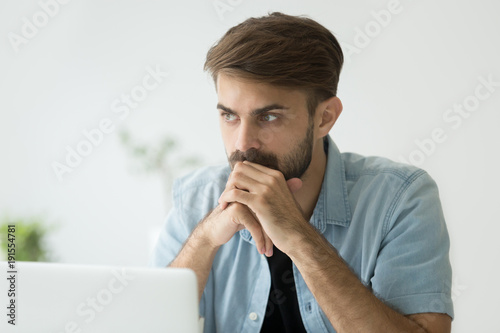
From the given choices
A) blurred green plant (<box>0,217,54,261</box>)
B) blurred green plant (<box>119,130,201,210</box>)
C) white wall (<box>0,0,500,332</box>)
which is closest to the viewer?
white wall (<box>0,0,500,332</box>)

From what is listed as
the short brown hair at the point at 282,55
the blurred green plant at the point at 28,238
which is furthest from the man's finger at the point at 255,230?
the blurred green plant at the point at 28,238

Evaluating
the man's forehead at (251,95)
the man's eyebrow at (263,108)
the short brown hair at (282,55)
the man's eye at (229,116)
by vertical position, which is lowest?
the man's eye at (229,116)

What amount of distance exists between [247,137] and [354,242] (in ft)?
1.42

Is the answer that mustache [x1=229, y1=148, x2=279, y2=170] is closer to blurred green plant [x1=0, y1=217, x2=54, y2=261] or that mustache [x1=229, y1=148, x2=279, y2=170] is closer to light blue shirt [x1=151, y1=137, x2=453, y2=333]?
light blue shirt [x1=151, y1=137, x2=453, y2=333]

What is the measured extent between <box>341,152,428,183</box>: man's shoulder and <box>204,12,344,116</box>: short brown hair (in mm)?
225

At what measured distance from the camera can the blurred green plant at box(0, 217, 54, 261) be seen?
125 inches

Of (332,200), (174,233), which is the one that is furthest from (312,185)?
(174,233)

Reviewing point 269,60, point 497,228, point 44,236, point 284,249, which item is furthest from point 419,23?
point 44,236

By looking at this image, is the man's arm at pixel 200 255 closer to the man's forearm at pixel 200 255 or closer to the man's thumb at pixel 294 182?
the man's forearm at pixel 200 255

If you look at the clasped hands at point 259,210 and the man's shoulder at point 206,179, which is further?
the man's shoulder at point 206,179

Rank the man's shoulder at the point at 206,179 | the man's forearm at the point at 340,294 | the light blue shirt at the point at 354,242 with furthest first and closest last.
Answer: the man's shoulder at the point at 206,179 < the light blue shirt at the point at 354,242 < the man's forearm at the point at 340,294

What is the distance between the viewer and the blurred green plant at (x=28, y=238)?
3181mm

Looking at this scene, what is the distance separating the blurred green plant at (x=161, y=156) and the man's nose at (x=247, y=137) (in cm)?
206

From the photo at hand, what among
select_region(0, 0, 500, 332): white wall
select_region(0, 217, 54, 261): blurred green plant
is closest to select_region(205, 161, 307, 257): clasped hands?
select_region(0, 0, 500, 332): white wall
